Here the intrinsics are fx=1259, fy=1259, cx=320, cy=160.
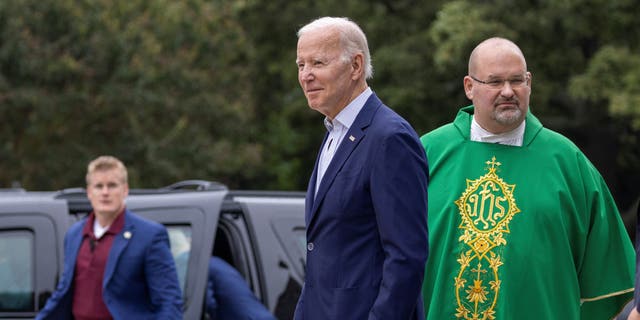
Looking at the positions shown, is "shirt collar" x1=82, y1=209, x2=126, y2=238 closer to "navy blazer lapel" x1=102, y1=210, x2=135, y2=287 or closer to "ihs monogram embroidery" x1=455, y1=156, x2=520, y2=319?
"navy blazer lapel" x1=102, y1=210, x2=135, y2=287

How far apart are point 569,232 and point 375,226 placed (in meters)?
1.29

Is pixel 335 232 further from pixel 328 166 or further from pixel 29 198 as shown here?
pixel 29 198

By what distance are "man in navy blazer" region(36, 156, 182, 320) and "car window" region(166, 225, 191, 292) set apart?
44 centimetres

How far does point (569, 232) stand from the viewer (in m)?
4.84

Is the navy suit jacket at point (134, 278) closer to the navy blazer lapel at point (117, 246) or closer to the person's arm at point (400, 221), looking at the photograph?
the navy blazer lapel at point (117, 246)

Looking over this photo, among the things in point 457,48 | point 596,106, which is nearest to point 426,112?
point 596,106

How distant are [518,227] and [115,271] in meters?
1.99

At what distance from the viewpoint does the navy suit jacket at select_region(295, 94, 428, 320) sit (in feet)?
12.2

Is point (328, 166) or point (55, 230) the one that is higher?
point (328, 166)

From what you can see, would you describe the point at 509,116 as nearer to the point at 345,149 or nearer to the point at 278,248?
the point at 345,149

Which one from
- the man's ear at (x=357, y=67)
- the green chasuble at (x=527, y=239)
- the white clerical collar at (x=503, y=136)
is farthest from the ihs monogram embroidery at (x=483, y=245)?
the man's ear at (x=357, y=67)

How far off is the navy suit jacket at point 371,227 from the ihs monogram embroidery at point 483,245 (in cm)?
106

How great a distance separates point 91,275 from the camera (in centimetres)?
586

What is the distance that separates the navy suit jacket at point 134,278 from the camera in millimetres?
5793
